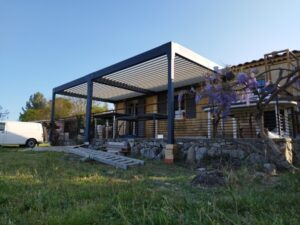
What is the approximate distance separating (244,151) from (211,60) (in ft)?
12.9

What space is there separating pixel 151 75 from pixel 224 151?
4.51 m

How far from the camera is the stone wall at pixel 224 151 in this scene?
5.95 metres

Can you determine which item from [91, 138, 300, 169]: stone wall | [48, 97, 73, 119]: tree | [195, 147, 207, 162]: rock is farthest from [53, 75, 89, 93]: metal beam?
[48, 97, 73, 119]: tree

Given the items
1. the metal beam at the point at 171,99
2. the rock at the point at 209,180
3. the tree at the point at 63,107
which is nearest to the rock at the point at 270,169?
the rock at the point at 209,180

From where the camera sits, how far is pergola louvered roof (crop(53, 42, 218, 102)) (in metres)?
7.80

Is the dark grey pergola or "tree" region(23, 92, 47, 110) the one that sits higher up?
"tree" region(23, 92, 47, 110)

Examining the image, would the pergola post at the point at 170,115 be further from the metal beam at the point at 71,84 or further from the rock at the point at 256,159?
the metal beam at the point at 71,84

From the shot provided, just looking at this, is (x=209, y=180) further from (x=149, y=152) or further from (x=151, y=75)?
(x=151, y=75)

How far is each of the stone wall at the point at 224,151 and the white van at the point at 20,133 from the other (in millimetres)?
10248

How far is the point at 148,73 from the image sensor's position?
9523mm

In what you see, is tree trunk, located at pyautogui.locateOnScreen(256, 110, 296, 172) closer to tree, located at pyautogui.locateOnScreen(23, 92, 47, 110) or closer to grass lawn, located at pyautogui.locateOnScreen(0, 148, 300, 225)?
grass lawn, located at pyautogui.locateOnScreen(0, 148, 300, 225)

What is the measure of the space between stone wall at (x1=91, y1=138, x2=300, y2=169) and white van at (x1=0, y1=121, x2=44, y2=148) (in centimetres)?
1025

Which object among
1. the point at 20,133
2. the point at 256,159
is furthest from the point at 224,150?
the point at 20,133

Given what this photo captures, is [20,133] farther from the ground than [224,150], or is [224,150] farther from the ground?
[20,133]
